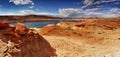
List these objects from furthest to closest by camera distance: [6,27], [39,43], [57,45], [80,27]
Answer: [80,27]
[57,45]
[39,43]
[6,27]

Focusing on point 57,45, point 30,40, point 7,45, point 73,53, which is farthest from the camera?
point 57,45

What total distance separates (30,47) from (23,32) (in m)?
0.82

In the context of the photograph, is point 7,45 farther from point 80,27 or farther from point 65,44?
point 80,27

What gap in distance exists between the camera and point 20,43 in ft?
34.3

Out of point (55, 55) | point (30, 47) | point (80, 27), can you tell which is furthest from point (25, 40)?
point (80, 27)

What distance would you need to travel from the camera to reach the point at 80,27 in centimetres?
3597

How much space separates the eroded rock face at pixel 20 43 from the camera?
9611 mm

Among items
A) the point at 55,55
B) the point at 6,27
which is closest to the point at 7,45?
the point at 6,27

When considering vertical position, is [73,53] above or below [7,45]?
below

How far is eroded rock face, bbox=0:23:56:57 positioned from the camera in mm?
9611

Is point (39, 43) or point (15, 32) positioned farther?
point (39, 43)

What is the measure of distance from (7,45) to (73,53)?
4.87 m

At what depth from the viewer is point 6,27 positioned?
10.6m

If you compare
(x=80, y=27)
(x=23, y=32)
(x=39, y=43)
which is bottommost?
(x=80, y=27)
